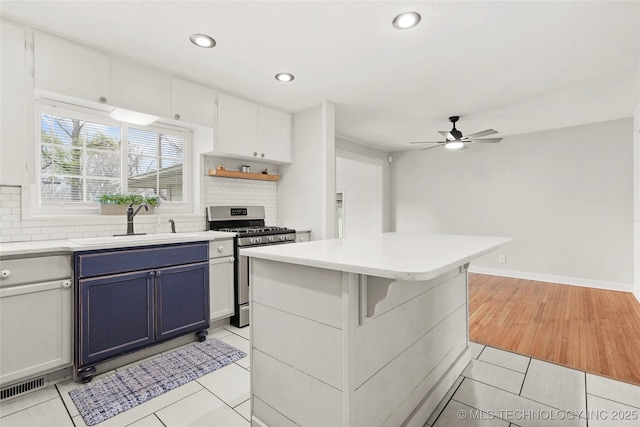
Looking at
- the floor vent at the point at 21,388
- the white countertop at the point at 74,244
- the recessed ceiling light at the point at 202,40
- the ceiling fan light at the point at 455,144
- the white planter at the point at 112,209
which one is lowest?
the floor vent at the point at 21,388

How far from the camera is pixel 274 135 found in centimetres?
390

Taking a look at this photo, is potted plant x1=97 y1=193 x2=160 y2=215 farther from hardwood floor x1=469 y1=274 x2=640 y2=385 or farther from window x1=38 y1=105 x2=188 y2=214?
hardwood floor x1=469 y1=274 x2=640 y2=385

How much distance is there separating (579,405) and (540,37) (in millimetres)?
2557

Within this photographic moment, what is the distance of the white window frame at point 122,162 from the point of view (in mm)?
2443

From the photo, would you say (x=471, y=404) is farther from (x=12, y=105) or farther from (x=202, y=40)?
(x=12, y=105)

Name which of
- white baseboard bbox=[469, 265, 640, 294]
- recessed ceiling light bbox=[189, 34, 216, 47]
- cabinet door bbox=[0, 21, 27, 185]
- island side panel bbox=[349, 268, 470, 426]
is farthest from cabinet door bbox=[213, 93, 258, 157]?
white baseboard bbox=[469, 265, 640, 294]

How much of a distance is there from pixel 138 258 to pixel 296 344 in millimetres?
1620

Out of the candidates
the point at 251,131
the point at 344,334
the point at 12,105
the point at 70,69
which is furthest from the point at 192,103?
the point at 344,334

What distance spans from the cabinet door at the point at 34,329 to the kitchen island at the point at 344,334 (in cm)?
143

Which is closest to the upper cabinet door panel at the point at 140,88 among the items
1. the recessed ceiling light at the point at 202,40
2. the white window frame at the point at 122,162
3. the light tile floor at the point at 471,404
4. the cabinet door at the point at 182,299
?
the white window frame at the point at 122,162

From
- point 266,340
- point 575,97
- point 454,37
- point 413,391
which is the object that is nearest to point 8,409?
point 266,340

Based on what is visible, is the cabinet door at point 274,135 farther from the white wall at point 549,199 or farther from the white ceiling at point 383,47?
the white wall at point 549,199

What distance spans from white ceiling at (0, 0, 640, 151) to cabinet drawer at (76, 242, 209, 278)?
1.63m

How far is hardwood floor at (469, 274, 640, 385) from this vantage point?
2.42 m
